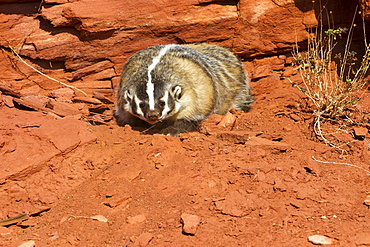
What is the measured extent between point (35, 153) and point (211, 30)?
276 cm

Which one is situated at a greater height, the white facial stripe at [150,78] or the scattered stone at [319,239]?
the white facial stripe at [150,78]

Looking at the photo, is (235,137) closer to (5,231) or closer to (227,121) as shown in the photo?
(227,121)

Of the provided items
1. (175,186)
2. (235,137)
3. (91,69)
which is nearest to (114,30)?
(91,69)

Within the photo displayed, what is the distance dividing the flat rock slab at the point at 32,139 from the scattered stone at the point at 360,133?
2244mm

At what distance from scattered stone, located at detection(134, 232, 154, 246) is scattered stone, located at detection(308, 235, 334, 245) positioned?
35.8 inches

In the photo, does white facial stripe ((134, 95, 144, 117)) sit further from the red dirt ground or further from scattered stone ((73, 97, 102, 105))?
scattered stone ((73, 97, 102, 105))

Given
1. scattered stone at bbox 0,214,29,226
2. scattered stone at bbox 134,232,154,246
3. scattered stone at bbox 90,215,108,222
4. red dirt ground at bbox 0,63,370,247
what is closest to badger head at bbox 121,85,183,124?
red dirt ground at bbox 0,63,370,247

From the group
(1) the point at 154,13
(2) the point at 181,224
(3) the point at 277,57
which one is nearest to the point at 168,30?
(1) the point at 154,13

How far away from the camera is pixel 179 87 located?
4457 millimetres

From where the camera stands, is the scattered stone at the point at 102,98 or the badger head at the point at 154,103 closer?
the badger head at the point at 154,103

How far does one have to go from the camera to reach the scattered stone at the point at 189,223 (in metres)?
2.69

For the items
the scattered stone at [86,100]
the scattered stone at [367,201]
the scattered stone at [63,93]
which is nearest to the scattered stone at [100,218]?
the scattered stone at [367,201]

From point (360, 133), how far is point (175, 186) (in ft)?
5.74

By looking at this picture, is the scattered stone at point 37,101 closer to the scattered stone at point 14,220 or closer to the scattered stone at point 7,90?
the scattered stone at point 7,90
